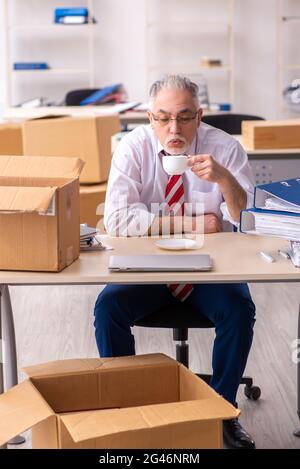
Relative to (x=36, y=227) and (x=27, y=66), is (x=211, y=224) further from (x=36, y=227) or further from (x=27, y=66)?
(x=27, y=66)

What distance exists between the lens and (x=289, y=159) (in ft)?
13.4

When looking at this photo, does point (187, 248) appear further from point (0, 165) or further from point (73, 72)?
point (73, 72)

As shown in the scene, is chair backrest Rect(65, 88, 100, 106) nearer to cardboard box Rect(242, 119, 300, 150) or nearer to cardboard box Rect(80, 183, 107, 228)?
cardboard box Rect(80, 183, 107, 228)

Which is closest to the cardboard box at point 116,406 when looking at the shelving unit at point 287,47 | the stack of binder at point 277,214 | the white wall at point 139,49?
the stack of binder at point 277,214

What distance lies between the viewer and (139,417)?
1.88 m

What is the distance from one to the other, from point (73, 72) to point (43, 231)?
595cm

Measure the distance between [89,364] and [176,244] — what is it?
0.44 metres

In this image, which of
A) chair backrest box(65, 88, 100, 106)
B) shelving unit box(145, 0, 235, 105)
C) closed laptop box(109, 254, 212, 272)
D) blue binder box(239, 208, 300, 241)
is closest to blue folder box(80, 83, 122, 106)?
chair backrest box(65, 88, 100, 106)

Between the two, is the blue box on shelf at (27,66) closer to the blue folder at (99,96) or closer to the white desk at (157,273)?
the blue folder at (99,96)

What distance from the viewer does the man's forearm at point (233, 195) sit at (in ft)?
8.74

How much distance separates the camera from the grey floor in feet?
9.73

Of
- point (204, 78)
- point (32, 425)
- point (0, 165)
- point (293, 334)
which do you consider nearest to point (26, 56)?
point (204, 78)

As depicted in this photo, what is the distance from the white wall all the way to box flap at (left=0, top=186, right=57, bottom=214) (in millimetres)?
5975

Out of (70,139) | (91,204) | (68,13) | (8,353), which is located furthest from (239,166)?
(68,13)
